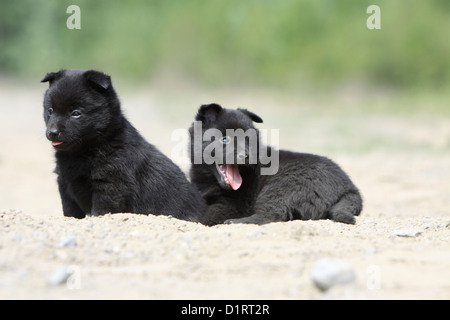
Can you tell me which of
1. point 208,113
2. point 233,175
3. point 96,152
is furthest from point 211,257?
point 208,113

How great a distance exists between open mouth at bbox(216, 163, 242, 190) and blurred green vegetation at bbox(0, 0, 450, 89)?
2088 centimetres

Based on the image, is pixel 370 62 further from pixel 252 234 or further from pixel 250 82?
pixel 252 234

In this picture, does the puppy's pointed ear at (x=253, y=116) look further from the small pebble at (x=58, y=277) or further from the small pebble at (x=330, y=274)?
the small pebble at (x=58, y=277)

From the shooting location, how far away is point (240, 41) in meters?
32.6

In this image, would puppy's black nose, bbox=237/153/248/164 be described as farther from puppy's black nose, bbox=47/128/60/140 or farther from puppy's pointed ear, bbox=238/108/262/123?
puppy's black nose, bbox=47/128/60/140

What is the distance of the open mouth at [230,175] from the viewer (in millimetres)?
6227

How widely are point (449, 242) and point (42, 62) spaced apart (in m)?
34.8

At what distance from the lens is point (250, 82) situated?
101ft

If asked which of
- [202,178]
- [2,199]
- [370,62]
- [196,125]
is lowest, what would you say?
[2,199]

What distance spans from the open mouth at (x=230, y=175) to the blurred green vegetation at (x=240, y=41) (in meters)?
20.9

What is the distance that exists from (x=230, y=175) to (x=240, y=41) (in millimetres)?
27055

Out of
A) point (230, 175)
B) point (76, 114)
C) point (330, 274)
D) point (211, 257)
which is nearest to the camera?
point (330, 274)

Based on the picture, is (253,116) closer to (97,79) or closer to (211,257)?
(97,79)

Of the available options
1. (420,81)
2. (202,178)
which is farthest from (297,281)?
(420,81)
